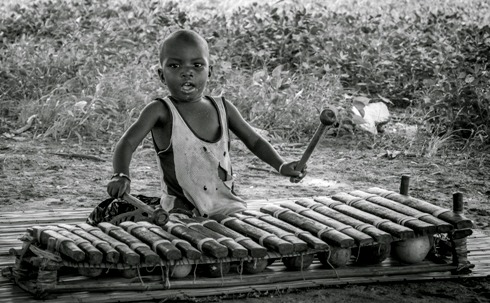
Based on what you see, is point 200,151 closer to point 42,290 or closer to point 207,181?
point 207,181

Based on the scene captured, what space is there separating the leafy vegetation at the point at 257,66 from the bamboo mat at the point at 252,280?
8.35 feet

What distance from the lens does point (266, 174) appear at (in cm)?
584

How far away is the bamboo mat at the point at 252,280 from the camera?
3215 millimetres

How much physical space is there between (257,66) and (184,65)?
392cm

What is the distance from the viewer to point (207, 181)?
4.03m

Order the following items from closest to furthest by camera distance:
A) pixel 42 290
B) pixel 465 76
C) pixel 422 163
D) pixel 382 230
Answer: pixel 42 290
pixel 382 230
pixel 422 163
pixel 465 76

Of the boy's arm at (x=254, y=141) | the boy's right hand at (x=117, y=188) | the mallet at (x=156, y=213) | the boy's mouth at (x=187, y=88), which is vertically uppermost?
the boy's mouth at (x=187, y=88)

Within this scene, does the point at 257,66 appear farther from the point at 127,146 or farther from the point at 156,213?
the point at 156,213

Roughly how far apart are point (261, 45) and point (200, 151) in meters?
4.17

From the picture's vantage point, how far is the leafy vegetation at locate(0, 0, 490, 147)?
6.59 meters

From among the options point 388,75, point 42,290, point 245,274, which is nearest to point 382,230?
point 245,274

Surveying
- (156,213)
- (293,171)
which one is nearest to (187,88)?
(293,171)

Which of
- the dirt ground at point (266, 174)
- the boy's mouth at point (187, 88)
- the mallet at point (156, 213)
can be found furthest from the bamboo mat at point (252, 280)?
the boy's mouth at point (187, 88)

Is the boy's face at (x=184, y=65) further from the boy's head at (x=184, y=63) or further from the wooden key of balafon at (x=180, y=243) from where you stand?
the wooden key of balafon at (x=180, y=243)
